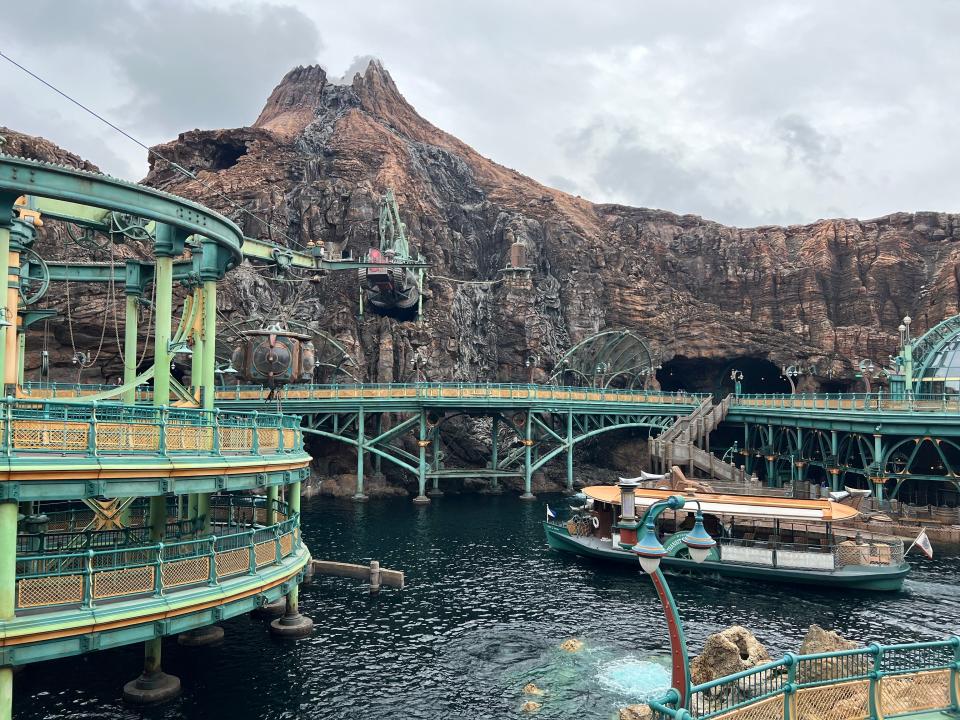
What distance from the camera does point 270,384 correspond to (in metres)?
27.0

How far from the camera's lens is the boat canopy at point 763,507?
3656 cm

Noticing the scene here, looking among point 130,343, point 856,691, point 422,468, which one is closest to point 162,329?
point 130,343

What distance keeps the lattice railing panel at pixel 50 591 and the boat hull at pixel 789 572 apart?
28138 mm

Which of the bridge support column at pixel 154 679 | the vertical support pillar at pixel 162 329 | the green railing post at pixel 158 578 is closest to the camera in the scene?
the green railing post at pixel 158 578

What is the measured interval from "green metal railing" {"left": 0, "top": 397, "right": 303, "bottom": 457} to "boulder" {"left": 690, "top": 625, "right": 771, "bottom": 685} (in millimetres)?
15306

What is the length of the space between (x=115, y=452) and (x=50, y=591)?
11.0ft

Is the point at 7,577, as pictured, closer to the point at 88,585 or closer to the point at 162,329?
the point at 88,585

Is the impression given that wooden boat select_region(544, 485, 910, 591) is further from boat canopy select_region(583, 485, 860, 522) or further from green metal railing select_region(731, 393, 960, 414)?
green metal railing select_region(731, 393, 960, 414)

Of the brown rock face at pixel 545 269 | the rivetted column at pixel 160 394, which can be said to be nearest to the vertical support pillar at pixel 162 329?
the rivetted column at pixel 160 394

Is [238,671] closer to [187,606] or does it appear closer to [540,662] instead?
[187,606]

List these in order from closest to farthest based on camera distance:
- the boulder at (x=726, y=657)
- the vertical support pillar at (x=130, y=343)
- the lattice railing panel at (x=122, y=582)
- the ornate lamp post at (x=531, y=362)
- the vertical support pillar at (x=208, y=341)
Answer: the lattice railing panel at (x=122, y=582), the boulder at (x=726, y=657), the vertical support pillar at (x=208, y=341), the vertical support pillar at (x=130, y=343), the ornate lamp post at (x=531, y=362)

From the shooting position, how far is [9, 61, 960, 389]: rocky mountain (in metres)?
77.1

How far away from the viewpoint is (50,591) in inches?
630

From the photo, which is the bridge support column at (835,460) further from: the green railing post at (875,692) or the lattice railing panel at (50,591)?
the lattice railing panel at (50,591)
